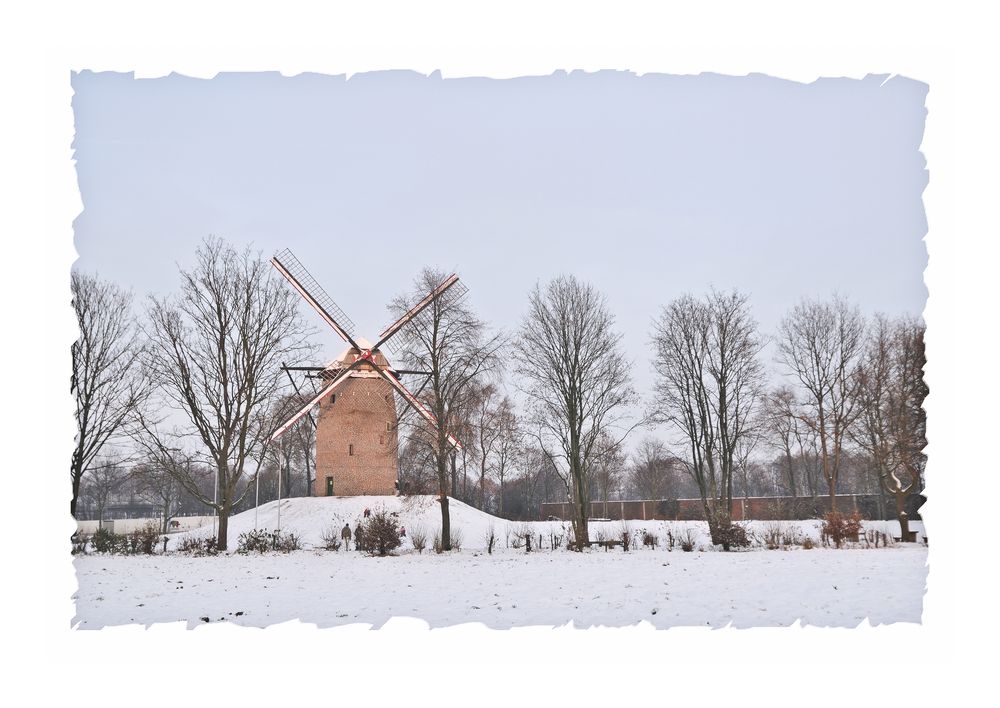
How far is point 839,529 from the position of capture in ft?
58.6

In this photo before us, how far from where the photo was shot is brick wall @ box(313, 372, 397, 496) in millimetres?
28047

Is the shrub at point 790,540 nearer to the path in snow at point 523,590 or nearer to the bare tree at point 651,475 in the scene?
the path in snow at point 523,590

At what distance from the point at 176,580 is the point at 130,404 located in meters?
4.08

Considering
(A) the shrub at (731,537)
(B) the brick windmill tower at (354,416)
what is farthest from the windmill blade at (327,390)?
(A) the shrub at (731,537)

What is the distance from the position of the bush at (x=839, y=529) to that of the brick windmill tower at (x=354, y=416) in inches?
510

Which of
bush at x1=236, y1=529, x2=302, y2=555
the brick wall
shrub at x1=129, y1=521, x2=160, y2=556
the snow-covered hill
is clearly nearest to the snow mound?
the snow-covered hill

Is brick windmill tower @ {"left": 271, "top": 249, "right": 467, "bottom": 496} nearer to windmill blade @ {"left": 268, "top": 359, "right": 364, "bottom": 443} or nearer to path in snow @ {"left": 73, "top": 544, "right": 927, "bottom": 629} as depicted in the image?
windmill blade @ {"left": 268, "top": 359, "right": 364, "bottom": 443}

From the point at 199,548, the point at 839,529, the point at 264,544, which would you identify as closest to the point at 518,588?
the point at 839,529

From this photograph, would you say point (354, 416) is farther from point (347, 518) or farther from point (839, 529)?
point (839, 529)

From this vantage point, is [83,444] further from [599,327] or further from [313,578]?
[599,327]

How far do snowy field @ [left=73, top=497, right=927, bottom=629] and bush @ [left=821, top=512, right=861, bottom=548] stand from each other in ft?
3.89

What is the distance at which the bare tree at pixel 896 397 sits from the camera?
8.01 meters

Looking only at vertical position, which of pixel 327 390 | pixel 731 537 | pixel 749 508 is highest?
pixel 327 390

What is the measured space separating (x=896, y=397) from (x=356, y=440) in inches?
911
